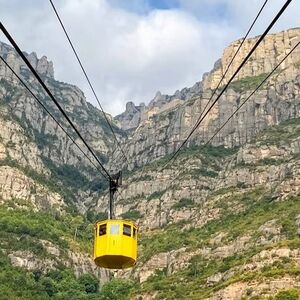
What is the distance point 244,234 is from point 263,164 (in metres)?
54.7

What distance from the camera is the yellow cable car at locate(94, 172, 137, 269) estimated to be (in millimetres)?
24906

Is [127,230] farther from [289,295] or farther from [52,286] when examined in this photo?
[52,286]

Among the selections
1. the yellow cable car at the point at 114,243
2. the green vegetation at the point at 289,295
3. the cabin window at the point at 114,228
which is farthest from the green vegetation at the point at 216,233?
the cabin window at the point at 114,228

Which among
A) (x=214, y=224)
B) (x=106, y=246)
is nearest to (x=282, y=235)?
(x=214, y=224)

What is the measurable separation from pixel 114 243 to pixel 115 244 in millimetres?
59

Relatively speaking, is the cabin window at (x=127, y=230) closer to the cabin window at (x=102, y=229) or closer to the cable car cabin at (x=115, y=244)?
the cable car cabin at (x=115, y=244)

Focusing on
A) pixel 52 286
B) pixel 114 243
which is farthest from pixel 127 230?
pixel 52 286

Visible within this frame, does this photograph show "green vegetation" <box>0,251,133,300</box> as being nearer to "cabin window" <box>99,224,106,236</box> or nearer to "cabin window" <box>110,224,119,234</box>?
"cabin window" <box>99,224,106,236</box>

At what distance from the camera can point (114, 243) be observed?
24.9m

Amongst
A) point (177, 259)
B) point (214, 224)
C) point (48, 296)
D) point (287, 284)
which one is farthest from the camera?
point (214, 224)

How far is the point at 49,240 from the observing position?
180 m

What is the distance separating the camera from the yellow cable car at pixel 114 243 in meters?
24.9

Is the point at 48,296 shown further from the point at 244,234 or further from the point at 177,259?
the point at 244,234

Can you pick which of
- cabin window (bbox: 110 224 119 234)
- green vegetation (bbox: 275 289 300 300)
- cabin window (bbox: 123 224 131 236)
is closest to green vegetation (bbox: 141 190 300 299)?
green vegetation (bbox: 275 289 300 300)
